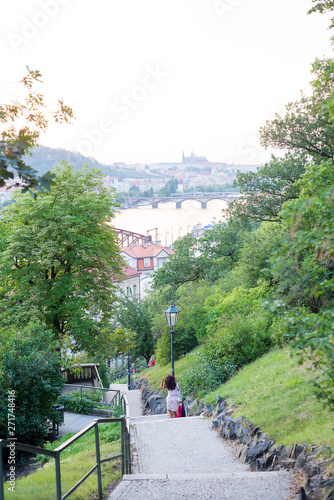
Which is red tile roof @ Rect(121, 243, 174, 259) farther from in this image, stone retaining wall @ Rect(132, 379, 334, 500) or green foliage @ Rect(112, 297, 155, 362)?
stone retaining wall @ Rect(132, 379, 334, 500)

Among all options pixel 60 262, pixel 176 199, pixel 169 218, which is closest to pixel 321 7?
pixel 60 262

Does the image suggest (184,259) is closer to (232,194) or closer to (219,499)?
(219,499)

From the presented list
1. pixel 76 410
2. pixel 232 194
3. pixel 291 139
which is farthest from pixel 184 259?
pixel 232 194

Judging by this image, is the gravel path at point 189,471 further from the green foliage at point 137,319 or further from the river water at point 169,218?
the river water at point 169,218

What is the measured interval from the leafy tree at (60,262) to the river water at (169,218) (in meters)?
90.3

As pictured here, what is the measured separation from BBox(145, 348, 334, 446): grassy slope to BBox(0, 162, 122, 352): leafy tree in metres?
6.86

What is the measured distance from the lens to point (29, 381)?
10.7m

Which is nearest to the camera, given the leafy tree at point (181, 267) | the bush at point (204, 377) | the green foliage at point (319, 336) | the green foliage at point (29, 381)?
the green foliage at point (319, 336)

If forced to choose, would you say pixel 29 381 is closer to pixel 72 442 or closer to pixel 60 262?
pixel 72 442

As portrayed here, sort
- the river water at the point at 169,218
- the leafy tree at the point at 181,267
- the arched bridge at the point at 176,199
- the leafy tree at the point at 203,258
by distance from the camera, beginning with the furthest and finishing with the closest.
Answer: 1. the river water at the point at 169,218
2. the arched bridge at the point at 176,199
3. the leafy tree at the point at 181,267
4. the leafy tree at the point at 203,258

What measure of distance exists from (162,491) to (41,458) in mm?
2015

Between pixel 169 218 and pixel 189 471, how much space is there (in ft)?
383

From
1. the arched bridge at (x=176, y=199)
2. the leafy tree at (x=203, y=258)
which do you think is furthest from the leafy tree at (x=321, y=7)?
the arched bridge at (x=176, y=199)

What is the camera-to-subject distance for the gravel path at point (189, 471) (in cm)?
540
